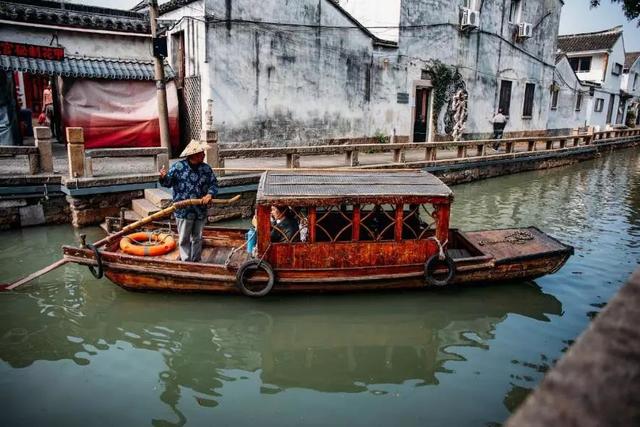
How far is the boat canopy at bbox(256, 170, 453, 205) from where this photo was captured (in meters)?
6.39

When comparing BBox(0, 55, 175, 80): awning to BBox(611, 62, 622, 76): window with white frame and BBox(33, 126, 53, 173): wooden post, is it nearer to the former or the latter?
BBox(33, 126, 53, 173): wooden post

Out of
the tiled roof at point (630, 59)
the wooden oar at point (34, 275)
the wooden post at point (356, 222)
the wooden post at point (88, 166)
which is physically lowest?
the wooden oar at point (34, 275)

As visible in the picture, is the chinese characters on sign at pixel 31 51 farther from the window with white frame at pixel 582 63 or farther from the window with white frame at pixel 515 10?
the window with white frame at pixel 582 63

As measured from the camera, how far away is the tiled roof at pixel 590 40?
116 ft

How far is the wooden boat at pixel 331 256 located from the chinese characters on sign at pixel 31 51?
8287 mm

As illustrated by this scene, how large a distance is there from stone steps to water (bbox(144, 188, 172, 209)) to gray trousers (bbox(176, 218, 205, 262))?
2.65m

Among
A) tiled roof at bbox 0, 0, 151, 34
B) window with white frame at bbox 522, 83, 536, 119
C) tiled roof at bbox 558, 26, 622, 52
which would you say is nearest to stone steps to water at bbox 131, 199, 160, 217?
tiled roof at bbox 0, 0, 151, 34

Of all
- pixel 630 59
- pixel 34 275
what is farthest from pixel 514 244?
pixel 630 59

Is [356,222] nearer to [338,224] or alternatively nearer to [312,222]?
[312,222]

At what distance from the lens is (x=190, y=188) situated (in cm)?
670

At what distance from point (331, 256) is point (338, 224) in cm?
91

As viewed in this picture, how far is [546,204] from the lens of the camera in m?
14.0

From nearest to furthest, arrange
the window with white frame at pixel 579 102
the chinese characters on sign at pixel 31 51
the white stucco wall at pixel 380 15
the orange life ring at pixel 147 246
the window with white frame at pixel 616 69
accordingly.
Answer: the orange life ring at pixel 147 246, the chinese characters on sign at pixel 31 51, the white stucco wall at pixel 380 15, the window with white frame at pixel 579 102, the window with white frame at pixel 616 69

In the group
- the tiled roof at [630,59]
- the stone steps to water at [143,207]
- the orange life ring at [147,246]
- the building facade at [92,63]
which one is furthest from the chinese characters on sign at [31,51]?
the tiled roof at [630,59]
